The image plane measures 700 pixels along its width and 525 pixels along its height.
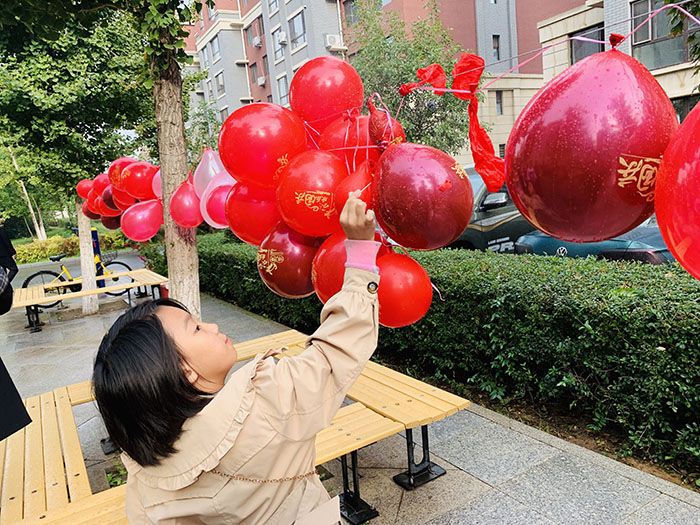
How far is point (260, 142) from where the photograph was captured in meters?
2.10

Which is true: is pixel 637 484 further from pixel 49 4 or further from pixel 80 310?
pixel 80 310

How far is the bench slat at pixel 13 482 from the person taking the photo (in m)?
2.63

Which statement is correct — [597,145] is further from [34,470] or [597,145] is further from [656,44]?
[656,44]

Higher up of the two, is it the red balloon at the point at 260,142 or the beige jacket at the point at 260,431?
the red balloon at the point at 260,142

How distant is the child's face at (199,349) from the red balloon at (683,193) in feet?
3.44

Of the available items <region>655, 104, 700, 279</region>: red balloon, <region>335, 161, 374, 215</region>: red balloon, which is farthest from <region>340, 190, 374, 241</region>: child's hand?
<region>655, 104, 700, 279</region>: red balloon

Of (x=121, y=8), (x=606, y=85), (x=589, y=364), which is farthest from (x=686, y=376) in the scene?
(x=121, y=8)

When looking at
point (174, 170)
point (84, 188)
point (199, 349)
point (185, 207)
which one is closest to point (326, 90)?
point (199, 349)

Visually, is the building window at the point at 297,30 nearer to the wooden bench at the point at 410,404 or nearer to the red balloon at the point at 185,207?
the red balloon at the point at 185,207

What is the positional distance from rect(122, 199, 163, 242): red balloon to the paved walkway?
1895 mm

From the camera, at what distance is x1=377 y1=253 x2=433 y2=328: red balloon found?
5.74 feet

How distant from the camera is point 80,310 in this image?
10.1 m

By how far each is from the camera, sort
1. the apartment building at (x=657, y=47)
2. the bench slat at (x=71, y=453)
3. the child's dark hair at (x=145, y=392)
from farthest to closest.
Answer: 1. the apartment building at (x=657, y=47)
2. the bench slat at (x=71, y=453)
3. the child's dark hair at (x=145, y=392)

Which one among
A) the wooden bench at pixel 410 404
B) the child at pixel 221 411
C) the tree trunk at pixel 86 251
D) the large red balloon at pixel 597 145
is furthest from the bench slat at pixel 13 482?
the tree trunk at pixel 86 251
